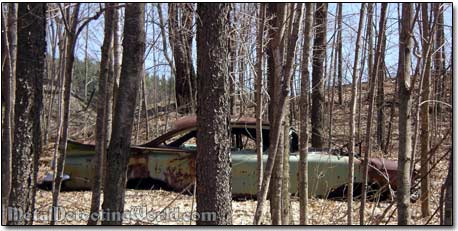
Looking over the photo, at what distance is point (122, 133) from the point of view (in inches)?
173

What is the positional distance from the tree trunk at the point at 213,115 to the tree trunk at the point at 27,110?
125 cm

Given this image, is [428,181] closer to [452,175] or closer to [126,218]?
[452,175]

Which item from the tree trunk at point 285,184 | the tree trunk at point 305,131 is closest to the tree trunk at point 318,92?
the tree trunk at point 305,131

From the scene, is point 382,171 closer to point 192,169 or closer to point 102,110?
point 192,169

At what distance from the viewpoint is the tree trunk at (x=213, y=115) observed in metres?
4.42

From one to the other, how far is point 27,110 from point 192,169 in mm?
2746

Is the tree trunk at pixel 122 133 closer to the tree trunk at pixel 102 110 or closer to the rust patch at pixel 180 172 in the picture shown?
the tree trunk at pixel 102 110

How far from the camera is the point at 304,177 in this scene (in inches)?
197

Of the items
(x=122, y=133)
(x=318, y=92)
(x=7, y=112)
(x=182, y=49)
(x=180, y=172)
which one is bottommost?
(x=180, y=172)

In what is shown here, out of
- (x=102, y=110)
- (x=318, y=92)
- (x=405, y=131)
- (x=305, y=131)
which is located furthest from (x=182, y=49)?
(x=405, y=131)

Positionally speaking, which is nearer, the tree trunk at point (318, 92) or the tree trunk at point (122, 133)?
the tree trunk at point (122, 133)

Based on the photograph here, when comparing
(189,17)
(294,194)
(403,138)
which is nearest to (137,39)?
(403,138)

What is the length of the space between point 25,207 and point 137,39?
5.05 ft

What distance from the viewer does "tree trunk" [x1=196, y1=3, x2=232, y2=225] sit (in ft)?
14.5
